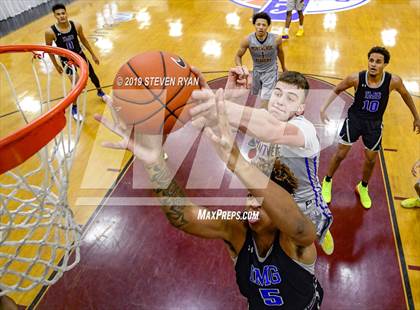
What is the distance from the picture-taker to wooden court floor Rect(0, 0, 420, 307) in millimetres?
4344

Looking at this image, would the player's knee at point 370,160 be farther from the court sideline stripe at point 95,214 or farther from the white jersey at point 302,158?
Result: the court sideline stripe at point 95,214

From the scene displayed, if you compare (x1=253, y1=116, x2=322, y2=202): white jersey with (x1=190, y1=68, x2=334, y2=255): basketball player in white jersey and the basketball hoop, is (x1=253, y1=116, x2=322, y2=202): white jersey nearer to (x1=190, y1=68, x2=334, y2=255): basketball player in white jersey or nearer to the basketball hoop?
(x1=190, y1=68, x2=334, y2=255): basketball player in white jersey

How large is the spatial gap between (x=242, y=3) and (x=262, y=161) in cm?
1049

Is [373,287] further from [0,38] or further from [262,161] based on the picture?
[0,38]

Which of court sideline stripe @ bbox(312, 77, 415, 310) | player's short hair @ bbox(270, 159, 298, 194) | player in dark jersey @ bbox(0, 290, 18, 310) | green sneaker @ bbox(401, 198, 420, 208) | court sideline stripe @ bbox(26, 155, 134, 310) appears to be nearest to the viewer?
player in dark jersey @ bbox(0, 290, 18, 310)

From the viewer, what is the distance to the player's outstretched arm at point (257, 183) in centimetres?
135

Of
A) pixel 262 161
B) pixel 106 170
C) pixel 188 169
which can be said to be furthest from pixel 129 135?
pixel 106 170

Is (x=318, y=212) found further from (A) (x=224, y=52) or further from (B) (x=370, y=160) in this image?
(A) (x=224, y=52)

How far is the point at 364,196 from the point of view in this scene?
13.5 feet

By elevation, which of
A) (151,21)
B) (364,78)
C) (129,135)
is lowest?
(151,21)

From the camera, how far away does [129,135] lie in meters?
1.63

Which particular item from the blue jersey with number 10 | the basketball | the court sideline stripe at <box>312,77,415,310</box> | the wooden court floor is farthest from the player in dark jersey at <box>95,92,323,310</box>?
the blue jersey with number 10

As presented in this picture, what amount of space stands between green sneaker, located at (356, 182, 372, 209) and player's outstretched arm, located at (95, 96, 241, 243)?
2627mm

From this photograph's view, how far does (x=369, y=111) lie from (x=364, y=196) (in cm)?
101
